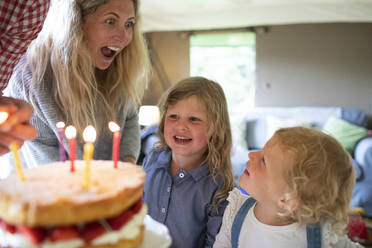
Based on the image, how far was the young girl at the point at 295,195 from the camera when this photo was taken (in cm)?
98

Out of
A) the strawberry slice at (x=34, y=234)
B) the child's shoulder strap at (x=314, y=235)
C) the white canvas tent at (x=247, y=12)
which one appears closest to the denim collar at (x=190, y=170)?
the child's shoulder strap at (x=314, y=235)

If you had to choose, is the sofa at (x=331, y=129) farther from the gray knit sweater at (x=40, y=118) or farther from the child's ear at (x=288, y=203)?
the gray knit sweater at (x=40, y=118)

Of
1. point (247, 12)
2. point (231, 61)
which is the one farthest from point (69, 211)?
point (231, 61)

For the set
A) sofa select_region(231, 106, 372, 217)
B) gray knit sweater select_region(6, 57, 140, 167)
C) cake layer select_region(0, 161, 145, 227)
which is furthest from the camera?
sofa select_region(231, 106, 372, 217)

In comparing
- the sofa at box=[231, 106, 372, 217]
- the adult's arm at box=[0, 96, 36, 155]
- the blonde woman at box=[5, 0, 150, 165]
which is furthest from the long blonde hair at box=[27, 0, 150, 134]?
the sofa at box=[231, 106, 372, 217]

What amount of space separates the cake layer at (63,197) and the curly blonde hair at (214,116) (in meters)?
0.75

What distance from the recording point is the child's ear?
3.27 feet

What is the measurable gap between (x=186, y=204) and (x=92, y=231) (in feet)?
2.58

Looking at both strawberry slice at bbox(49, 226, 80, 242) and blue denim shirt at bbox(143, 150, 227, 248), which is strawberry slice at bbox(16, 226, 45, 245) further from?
blue denim shirt at bbox(143, 150, 227, 248)

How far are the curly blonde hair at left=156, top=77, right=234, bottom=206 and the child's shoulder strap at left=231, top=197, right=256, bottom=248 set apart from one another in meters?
0.12

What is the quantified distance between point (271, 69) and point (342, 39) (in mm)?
1122

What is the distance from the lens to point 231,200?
120 cm

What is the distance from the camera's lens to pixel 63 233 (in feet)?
1.65

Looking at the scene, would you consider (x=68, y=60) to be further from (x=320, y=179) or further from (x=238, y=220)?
(x=320, y=179)
